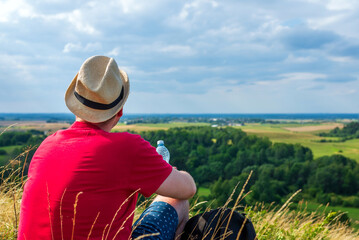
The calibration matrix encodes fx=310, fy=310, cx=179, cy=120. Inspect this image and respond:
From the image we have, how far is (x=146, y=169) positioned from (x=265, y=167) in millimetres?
47137

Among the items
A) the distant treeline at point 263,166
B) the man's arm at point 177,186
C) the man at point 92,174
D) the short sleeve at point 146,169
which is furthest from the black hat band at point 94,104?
the distant treeline at point 263,166

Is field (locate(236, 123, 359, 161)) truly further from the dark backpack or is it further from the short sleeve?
the short sleeve

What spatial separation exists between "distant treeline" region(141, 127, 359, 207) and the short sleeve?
3144 centimetres

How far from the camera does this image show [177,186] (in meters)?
1.58

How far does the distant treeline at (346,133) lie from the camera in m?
87.6

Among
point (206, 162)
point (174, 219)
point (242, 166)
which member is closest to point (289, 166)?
point (242, 166)

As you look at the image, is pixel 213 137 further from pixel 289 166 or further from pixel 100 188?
pixel 100 188

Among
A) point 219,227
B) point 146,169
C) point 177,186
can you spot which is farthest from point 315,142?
point 146,169

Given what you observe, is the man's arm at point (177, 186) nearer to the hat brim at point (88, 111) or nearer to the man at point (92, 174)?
the man at point (92, 174)

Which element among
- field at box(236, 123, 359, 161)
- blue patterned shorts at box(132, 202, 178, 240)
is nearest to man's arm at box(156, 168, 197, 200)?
blue patterned shorts at box(132, 202, 178, 240)

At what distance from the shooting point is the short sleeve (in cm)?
144

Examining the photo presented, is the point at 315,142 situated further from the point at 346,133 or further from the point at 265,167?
the point at 265,167

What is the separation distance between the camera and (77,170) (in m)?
1.37

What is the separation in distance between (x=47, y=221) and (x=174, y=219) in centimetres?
75
